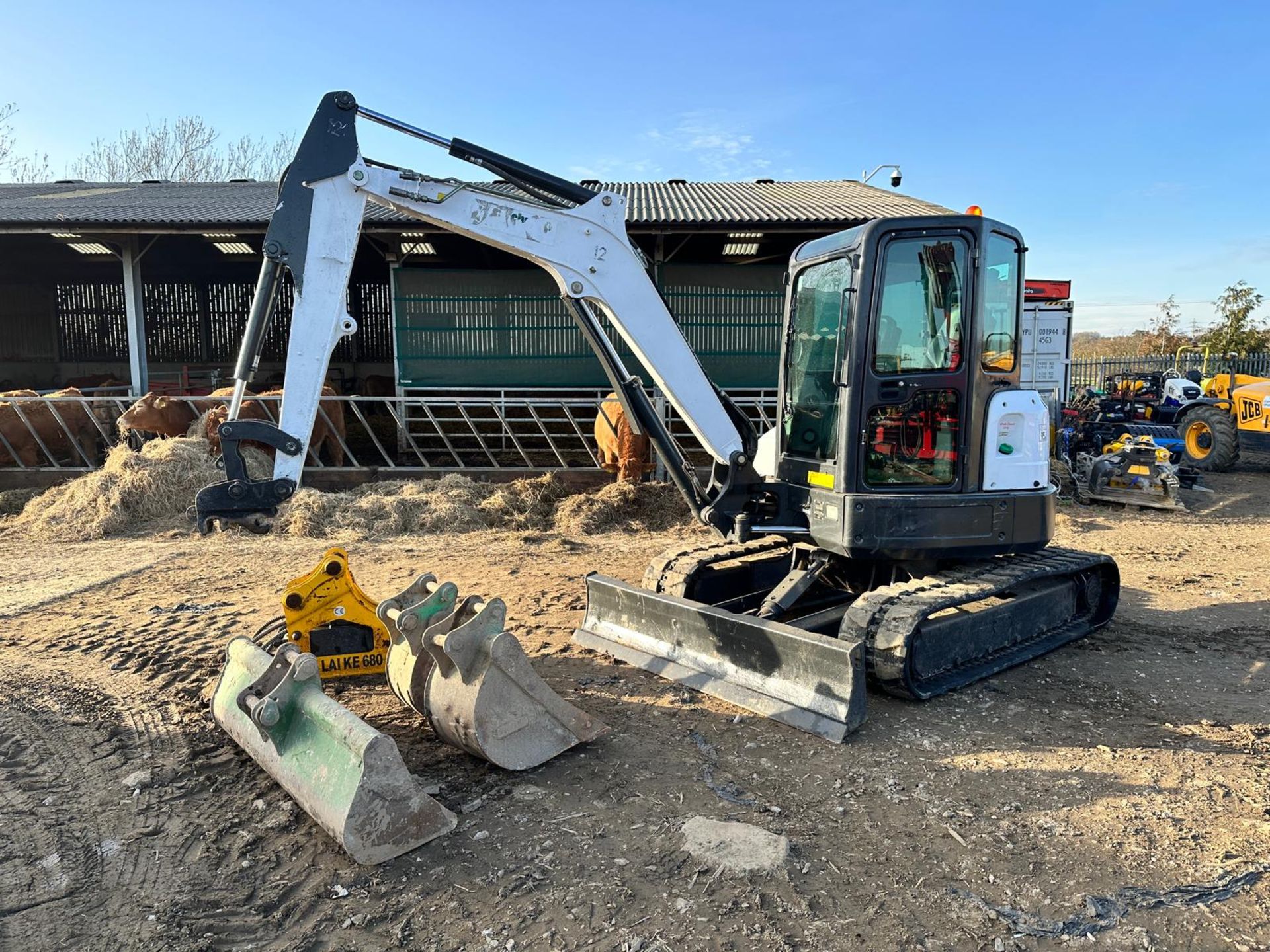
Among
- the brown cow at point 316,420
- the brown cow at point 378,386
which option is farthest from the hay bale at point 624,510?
the brown cow at point 378,386

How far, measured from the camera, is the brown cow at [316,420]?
35.6 ft

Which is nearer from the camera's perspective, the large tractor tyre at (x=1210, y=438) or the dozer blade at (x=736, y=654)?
the dozer blade at (x=736, y=654)

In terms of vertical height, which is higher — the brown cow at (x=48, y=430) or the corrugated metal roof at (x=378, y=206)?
the corrugated metal roof at (x=378, y=206)

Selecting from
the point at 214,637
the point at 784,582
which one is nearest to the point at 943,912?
the point at 784,582

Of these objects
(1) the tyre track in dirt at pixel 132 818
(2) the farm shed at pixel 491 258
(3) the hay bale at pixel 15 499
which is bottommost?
(1) the tyre track in dirt at pixel 132 818

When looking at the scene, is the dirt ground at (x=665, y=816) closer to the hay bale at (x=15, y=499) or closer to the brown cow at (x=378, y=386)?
the hay bale at (x=15, y=499)

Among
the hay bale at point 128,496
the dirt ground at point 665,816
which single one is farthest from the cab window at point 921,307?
the hay bale at point 128,496

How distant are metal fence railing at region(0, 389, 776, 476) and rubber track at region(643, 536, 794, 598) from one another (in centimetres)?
442

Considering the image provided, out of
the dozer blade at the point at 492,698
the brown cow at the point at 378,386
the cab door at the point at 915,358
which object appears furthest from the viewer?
the brown cow at the point at 378,386

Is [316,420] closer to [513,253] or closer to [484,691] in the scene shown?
[513,253]

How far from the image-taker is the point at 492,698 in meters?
3.76

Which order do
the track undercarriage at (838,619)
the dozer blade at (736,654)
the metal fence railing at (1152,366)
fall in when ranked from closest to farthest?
1. the dozer blade at (736,654)
2. the track undercarriage at (838,619)
3. the metal fence railing at (1152,366)

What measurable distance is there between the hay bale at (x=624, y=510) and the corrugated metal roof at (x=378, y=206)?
11.8ft

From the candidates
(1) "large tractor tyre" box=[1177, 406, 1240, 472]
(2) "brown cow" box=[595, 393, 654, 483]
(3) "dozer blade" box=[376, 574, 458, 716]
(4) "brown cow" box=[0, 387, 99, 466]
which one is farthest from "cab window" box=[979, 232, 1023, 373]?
(4) "brown cow" box=[0, 387, 99, 466]
